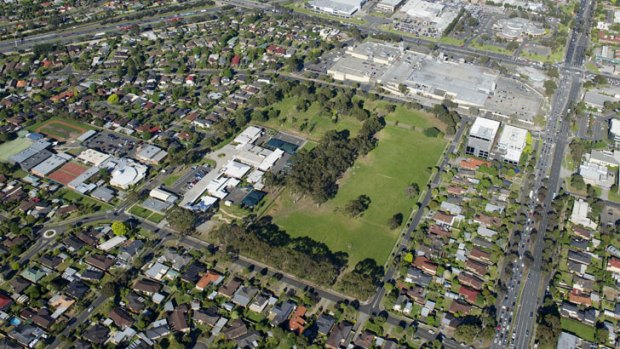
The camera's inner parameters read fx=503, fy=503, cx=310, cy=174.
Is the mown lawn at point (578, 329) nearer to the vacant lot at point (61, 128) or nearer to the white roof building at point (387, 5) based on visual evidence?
the vacant lot at point (61, 128)

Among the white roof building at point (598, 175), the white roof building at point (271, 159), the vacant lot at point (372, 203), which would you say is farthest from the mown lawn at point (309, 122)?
the white roof building at point (598, 175)

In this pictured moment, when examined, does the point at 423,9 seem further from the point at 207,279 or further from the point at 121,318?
the point at 121,318

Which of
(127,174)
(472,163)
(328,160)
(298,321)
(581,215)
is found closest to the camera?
(298,321)

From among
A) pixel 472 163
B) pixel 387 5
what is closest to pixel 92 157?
pixel 472 163

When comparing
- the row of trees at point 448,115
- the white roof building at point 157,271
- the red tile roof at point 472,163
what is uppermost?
the row of trees at point 448,115

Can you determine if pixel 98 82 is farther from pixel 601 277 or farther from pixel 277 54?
pixel 601 277

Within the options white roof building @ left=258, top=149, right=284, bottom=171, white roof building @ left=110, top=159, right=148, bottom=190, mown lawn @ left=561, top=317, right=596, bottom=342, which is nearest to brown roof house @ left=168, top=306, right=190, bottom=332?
white roof building @ left=110, top=159, right=148, bottom=190
